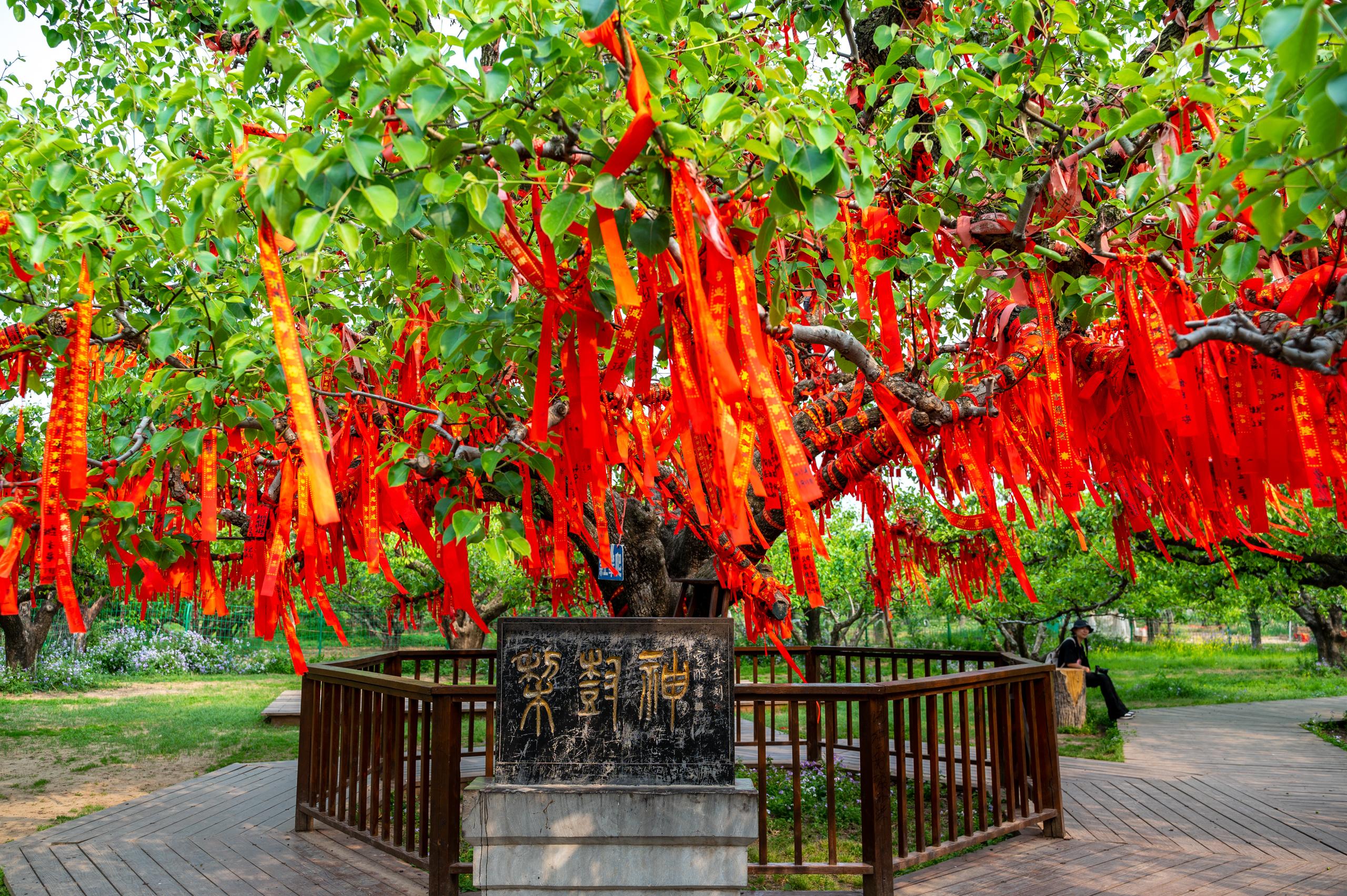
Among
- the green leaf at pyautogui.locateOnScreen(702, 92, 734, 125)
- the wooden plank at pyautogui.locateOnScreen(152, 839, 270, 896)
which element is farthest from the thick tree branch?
the wooden plank at pyautogui.locateOnScreen(152, 839, 270, 896)

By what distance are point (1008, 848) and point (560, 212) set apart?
4.58 metres

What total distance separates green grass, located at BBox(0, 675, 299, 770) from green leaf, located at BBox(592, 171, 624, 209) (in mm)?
7530

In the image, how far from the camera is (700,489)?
2.07 m

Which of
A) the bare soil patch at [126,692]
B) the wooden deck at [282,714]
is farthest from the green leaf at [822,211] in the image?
the bare soil patch at [126,692]

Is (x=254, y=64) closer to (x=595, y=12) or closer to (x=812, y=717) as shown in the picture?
(x=595, y=12)

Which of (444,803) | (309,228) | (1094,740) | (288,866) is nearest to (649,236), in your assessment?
(309,228)

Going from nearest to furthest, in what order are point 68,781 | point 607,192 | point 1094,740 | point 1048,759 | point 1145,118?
point 607,192
point 1145,118
point 1048,759
point 68,781
point 1094,740

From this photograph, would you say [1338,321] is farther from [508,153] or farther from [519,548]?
[519,548]

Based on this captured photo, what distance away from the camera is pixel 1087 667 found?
10680mm

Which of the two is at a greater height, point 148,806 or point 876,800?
point 876,800

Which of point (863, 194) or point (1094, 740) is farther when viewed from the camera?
point (1094, 740)

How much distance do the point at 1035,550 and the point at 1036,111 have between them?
10.0 m

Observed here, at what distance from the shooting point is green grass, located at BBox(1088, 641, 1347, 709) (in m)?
13.6

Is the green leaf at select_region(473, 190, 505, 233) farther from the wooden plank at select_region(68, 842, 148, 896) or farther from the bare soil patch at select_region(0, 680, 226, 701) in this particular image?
the bare soil patch at select_region(0, 680, 226, 701)
